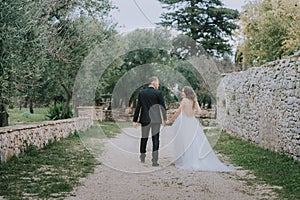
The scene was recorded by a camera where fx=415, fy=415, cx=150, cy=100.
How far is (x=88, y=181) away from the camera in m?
6.13

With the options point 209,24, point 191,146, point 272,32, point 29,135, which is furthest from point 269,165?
point 209,24

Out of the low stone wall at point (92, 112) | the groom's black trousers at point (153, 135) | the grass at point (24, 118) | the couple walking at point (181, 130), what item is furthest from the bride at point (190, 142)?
the low stone wall at point (92, 112)

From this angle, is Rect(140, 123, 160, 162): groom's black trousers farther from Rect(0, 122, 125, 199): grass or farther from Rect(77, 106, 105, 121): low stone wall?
Rect(77, 106, 105, 121): low stone wall

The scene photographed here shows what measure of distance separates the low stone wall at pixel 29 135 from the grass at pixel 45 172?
0.17 meters

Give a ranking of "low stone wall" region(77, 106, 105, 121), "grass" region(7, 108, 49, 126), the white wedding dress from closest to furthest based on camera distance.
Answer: the white wedding dress → "grass" region(7, 108, 49, 126) → "low stone wall" region(77, 106, 105, 121)

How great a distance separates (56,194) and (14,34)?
2293 millimetres

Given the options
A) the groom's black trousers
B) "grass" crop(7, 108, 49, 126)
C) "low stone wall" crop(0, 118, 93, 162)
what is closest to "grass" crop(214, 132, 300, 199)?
the groom's black trousers

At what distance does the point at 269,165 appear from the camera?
7.70 m

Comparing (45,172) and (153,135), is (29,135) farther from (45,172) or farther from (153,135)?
(153,135)

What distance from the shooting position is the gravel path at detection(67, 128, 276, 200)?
17.4ft

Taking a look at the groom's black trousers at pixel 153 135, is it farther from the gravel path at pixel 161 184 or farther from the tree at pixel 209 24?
the tree at pixel 209 24

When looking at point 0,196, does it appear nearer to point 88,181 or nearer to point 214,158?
point 88,181

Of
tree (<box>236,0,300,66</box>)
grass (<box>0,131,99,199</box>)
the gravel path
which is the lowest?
the gravel path

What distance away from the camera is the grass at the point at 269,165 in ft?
18.9
